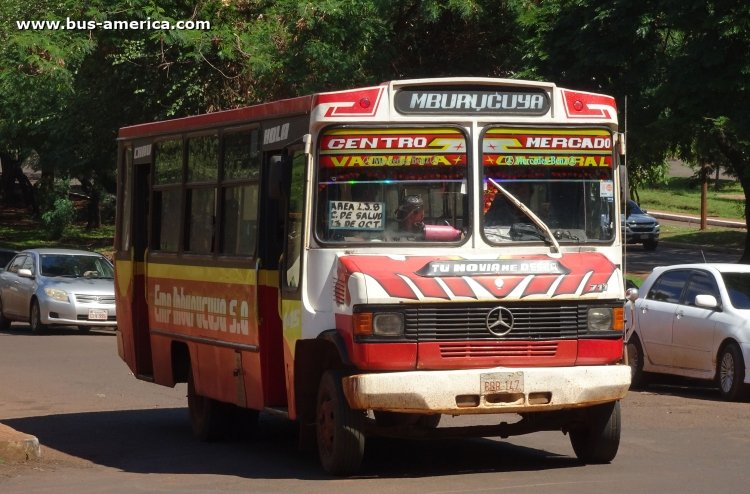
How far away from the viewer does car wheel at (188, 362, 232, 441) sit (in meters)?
12.5

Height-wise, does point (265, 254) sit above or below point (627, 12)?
below

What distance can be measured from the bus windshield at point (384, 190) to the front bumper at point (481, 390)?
1028 mm

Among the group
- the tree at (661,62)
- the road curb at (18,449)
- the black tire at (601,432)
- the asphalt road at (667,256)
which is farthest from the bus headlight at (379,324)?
the asphalt road at (667,256)

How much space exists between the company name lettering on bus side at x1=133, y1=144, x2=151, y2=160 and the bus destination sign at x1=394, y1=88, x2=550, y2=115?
4387mm

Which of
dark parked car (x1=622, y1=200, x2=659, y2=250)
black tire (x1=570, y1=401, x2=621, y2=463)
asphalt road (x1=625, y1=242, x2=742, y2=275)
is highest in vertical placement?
dark parked car (x1=622, y1=200, x2=659, y2=250)

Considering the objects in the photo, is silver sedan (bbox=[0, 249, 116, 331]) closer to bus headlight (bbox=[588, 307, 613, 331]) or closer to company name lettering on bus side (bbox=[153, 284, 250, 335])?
company name lettering on bus side (bbox=[153, 284, 250, 335])

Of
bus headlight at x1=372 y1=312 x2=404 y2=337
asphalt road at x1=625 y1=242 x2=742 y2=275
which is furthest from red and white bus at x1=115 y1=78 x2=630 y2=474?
asphalt road at x1=625 y1=242 x2=742 y2=275

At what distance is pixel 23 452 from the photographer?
1089 cm

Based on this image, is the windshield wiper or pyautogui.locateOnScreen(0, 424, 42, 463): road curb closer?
the windshield wiper

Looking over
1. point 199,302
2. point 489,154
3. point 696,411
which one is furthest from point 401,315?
point 696,411

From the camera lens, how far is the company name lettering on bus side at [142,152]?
13.6 meters

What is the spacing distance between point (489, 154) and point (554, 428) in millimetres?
2011

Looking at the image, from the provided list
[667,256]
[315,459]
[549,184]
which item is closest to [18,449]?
[315,459]

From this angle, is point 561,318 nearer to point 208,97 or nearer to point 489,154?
point 489,154
